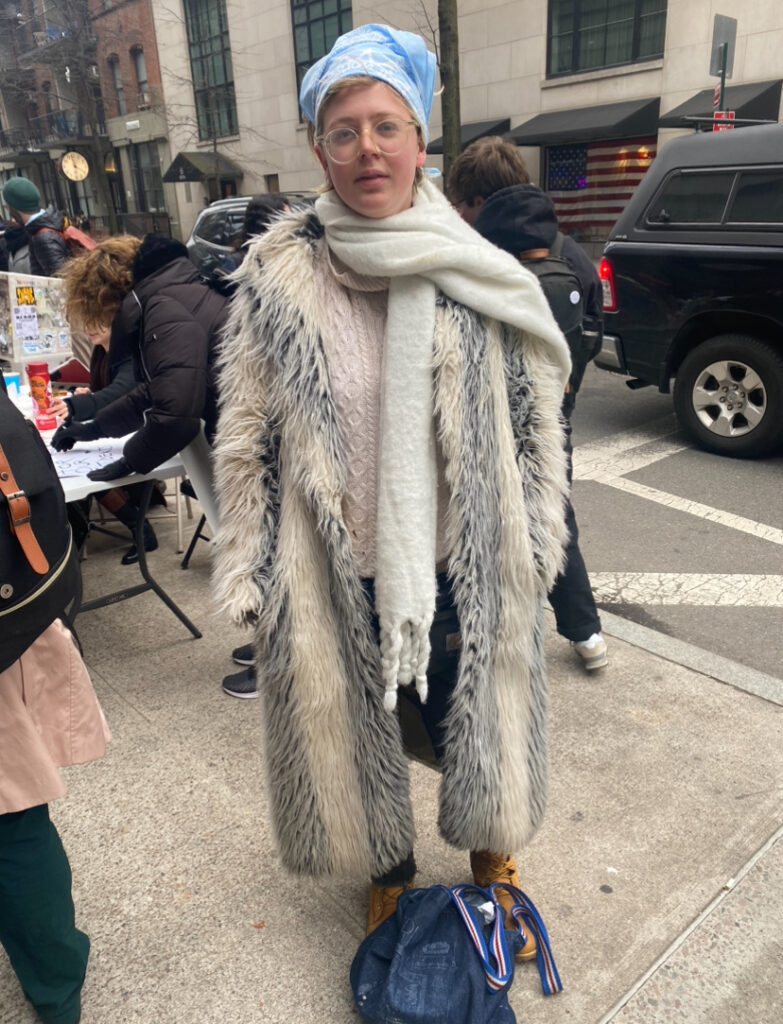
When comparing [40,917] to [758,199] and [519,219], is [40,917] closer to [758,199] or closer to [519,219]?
[519,219]

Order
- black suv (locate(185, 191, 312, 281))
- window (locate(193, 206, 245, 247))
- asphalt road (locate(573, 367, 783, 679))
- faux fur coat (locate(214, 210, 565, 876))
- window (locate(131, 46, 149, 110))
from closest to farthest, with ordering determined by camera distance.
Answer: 1. faux fur coat (locate(214, 210, 565, 876))
2. asphalt road (locate(573, 367, 783, 679))
3. black suv (locate(185, 191, 312, 281))
4. window (locate(193, 206, 245, 247))
5. window (locate(131, 46, 149, 110))

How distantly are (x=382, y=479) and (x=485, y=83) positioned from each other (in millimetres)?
19782

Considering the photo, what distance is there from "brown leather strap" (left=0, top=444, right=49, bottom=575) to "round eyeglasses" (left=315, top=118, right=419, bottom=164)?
0.88m

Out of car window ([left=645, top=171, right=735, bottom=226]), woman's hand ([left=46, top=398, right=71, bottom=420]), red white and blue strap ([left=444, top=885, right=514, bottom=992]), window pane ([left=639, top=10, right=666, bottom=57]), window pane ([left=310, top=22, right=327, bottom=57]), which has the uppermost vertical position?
window pane ([left=310, top=22, right=327, bottom=57])

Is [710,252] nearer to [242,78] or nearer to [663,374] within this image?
[663,374]

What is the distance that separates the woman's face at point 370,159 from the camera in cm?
155

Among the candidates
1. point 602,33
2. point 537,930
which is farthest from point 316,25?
point 537,930

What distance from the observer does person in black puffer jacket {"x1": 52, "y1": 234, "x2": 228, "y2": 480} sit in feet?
9.37

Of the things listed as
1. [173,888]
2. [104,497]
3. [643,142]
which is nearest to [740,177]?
[104,497]

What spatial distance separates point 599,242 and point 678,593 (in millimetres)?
Result: 15011

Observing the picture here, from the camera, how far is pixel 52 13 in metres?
34.7

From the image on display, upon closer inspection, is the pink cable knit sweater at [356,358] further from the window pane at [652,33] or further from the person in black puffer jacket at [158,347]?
the window pane at [652,33]

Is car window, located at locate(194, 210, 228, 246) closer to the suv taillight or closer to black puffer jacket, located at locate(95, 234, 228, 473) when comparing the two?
the suv taillight

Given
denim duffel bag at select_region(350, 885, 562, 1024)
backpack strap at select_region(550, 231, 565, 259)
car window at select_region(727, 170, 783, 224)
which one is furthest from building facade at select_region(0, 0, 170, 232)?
denim duffel bag at select_region(350, 885, 562, 1024)
